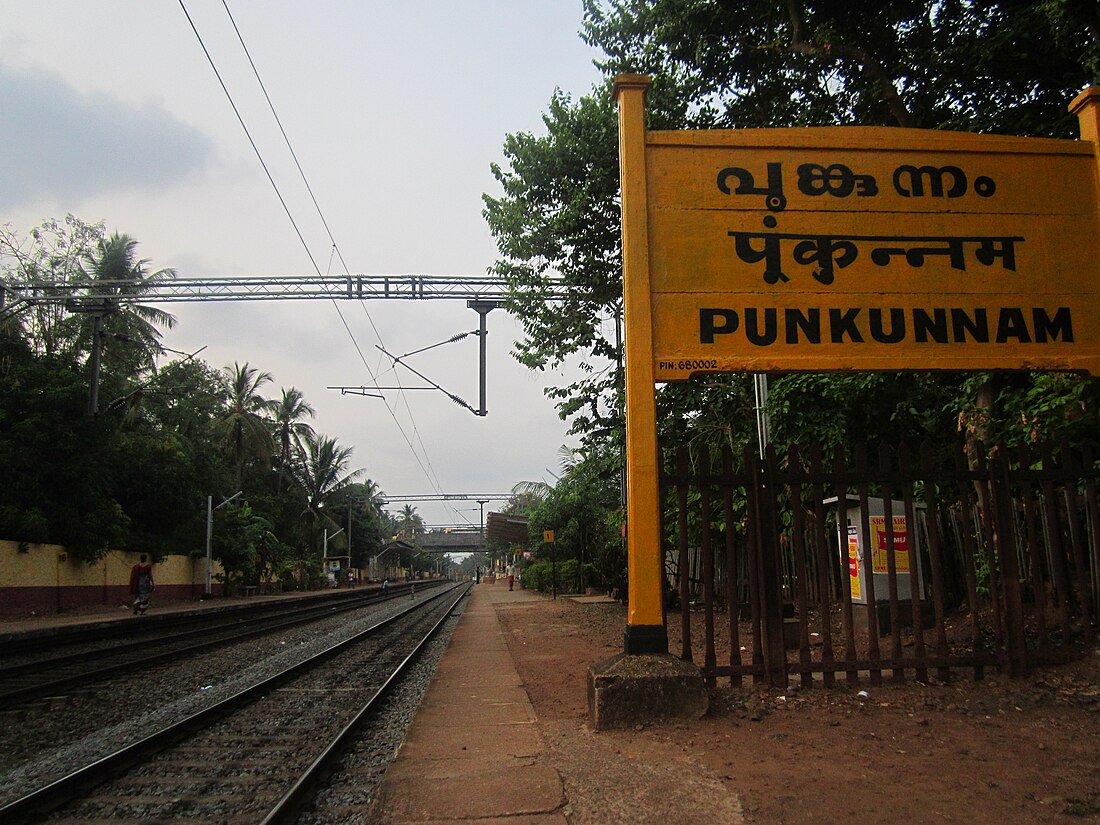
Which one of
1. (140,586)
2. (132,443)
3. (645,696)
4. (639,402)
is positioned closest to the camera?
(645,696)

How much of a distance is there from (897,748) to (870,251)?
3.78 m

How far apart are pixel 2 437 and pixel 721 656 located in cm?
2197

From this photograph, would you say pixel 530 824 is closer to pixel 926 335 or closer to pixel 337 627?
pixel 926 335

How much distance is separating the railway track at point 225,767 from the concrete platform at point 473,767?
606 mm

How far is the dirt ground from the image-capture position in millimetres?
3902

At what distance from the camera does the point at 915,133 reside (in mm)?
6828

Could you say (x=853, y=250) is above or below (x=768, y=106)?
below

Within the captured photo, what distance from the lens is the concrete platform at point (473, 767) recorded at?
409 centimetres

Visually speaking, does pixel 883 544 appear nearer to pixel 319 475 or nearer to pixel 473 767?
pixel 473 767

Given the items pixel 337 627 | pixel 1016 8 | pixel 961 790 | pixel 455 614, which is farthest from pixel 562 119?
A: pixel 455 614

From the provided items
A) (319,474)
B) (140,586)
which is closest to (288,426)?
(319,474)

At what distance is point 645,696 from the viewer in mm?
5531

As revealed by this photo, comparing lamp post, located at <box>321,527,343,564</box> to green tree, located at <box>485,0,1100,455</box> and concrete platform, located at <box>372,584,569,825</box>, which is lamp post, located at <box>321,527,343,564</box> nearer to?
green tree, located at <box>485,0,1100,455</box>

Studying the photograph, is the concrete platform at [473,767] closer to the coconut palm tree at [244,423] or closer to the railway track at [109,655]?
the railway track at [109,655]
